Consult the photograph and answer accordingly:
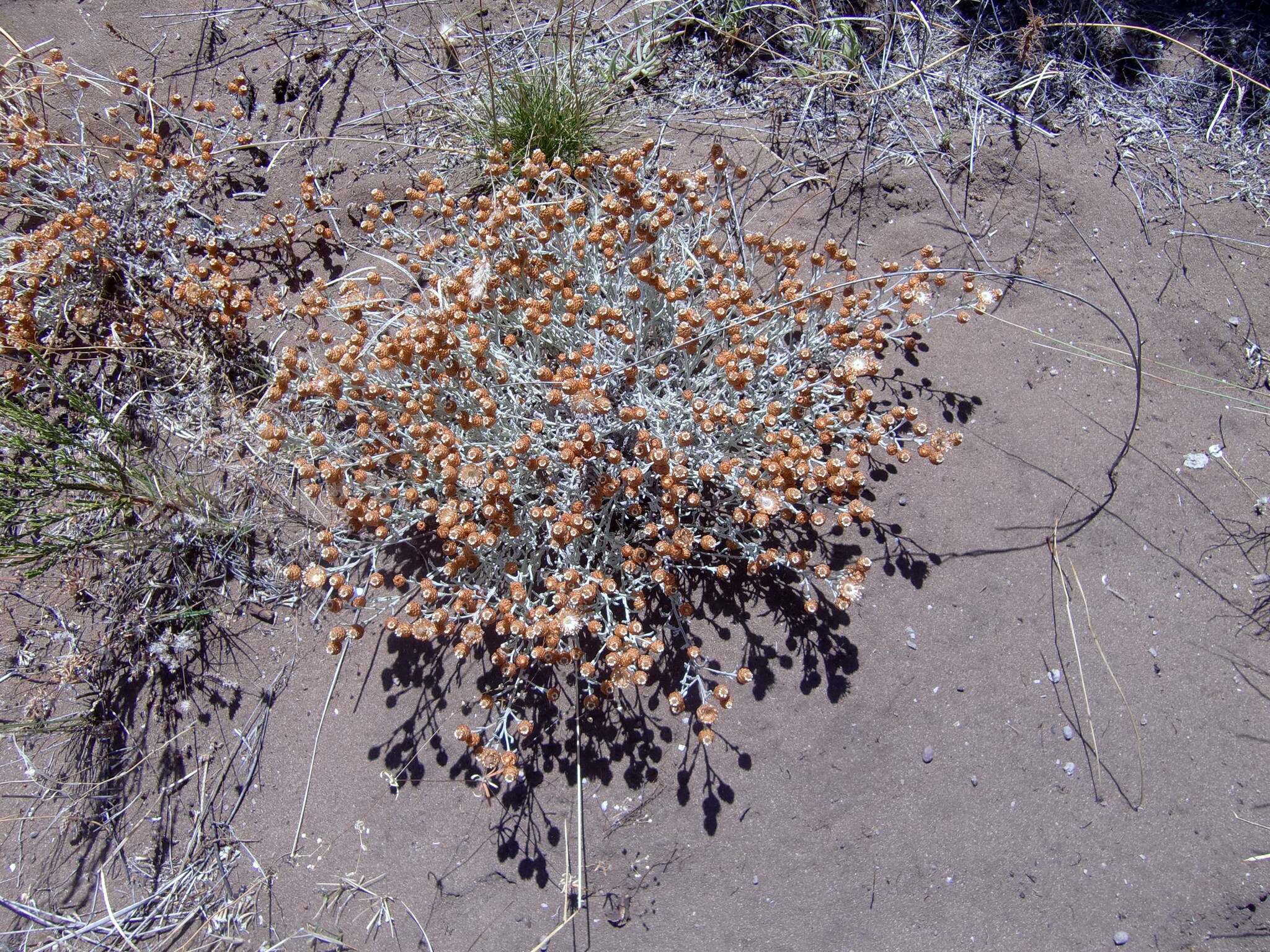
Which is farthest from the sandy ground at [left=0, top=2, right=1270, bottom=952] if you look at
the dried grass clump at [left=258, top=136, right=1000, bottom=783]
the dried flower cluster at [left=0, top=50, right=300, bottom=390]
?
the dried flower cluster at [left=0, top=50, right=300, bottom=390]

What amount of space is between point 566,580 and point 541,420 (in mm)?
498

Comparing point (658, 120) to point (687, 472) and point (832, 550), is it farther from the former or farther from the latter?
point (832, 550)

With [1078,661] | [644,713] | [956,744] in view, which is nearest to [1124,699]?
[1078,661]

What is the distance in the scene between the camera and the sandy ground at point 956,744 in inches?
95.3

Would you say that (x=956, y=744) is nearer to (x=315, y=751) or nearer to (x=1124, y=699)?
(x=1124, y=699)

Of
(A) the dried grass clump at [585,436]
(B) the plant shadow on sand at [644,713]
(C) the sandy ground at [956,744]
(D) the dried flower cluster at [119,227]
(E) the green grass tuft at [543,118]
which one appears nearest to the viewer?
(A) the dried grass clump at [585,436]

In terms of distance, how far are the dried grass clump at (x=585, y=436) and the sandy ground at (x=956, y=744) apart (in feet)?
0.79

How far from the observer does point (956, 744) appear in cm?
256

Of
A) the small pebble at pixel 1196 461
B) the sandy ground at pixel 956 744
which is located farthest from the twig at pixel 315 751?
the small pebble at pixel 1196 461

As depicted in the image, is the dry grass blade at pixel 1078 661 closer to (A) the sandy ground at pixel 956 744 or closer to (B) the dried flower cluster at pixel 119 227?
(A) the sandy ground at pixel 956 744

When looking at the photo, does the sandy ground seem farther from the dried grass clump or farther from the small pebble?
the dried grass clump

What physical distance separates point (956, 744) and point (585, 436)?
5.46 feet

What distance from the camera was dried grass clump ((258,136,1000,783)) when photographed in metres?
2.31

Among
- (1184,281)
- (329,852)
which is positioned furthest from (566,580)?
(1184,281)
